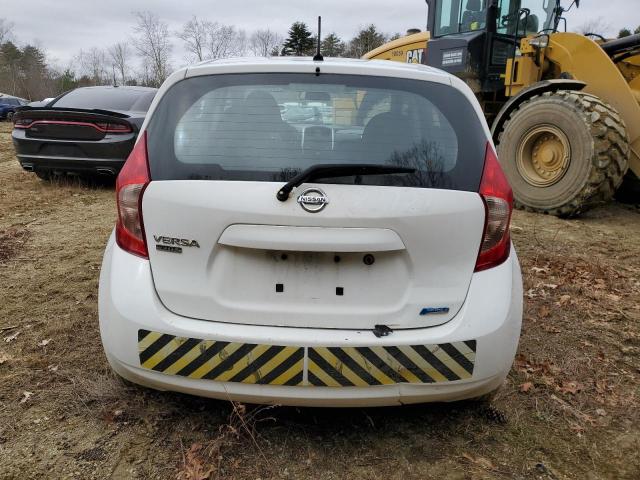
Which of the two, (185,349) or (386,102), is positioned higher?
(386,102)

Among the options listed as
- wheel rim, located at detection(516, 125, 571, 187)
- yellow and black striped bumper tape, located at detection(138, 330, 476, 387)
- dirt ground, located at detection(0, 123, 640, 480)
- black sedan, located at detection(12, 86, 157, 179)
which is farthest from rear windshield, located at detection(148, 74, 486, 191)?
black sedan, located at detection(12, 86, 157, 179)

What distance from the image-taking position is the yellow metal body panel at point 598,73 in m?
6.11

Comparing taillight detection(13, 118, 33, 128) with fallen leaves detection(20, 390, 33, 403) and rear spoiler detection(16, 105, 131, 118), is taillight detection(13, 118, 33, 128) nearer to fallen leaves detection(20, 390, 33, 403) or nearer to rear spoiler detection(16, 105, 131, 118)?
rear spoiler detection(16, 105, 131, 118)

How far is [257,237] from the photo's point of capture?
204 centimetres

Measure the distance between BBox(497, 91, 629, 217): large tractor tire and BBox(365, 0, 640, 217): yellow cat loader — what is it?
0.5 inches

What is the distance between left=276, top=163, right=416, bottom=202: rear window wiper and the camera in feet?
6.68

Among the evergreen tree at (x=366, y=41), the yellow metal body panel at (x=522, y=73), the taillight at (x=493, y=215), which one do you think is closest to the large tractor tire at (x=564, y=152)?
the yellow metal body panel at (x=522, y=73)

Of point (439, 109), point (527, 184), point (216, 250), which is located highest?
point (439, 109)

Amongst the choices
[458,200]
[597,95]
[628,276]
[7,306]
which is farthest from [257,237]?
[597,95]

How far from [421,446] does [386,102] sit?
1.55 metres

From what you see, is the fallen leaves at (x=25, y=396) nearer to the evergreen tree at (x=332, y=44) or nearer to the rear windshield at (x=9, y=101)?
the rear windshield at (x=9, y=101)

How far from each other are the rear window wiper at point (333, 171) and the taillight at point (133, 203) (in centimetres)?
60

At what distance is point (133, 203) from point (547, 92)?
19.4 feet

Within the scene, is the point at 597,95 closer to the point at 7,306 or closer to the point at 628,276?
the point at 628,276
